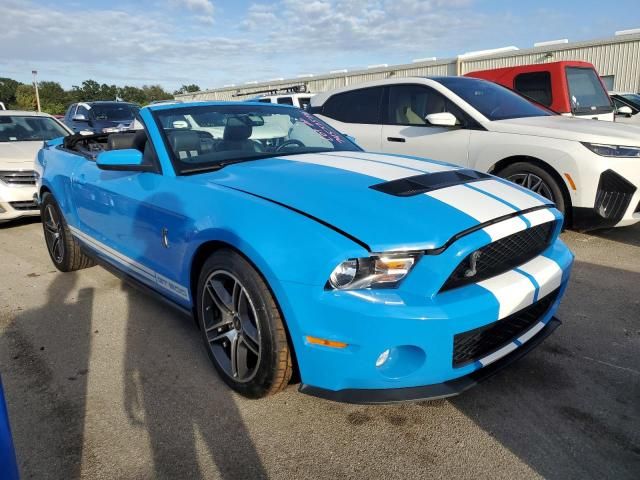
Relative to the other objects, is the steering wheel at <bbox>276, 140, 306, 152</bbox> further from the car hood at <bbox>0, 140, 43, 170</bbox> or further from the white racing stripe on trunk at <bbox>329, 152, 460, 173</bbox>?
the car hood at <bbox>0, 140, 43, 170</bbox>

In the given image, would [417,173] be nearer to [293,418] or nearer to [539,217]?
[539,217]

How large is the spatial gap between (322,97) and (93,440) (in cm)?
571

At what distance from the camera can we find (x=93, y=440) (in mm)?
2309

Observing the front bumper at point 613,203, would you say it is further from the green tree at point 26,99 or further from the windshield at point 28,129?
the green tree at point 26,99

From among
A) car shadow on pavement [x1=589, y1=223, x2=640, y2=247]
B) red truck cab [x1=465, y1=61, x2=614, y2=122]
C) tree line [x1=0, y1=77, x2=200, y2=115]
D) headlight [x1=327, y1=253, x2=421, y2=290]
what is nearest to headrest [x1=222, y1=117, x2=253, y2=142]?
headlight [x1=327, y1=253, x2=421, y2=290]

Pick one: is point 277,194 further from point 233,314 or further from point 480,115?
point 480,115

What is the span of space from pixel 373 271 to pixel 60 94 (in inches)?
2526

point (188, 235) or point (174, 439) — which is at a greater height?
point (188, 235)

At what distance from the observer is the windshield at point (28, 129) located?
25.2 ft

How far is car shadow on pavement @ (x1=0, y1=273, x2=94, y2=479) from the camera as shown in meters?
2.23

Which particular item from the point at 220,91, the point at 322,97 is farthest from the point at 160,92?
the point at 322,97

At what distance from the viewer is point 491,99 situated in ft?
18.7

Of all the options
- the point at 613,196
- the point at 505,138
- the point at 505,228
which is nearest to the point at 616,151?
the point at 613,196

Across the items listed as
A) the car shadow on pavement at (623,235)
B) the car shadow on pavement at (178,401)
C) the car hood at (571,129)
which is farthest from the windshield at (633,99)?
the car shadow on pavement at (178,401)
